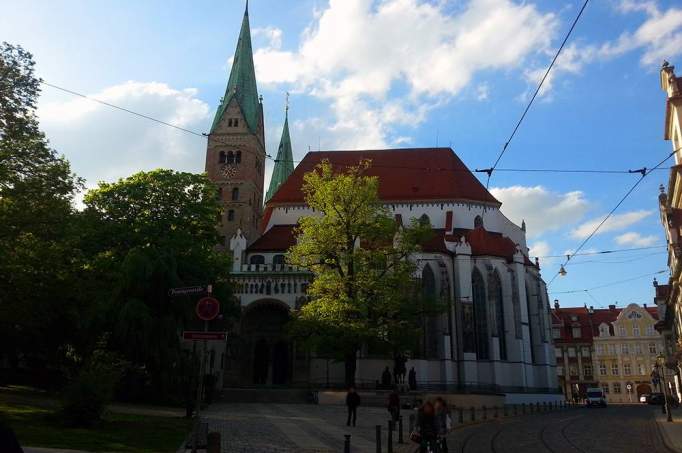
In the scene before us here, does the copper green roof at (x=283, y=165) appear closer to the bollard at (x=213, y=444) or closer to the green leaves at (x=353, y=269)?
the green leaves at (x=353, y=269)

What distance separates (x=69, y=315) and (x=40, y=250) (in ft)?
16.5

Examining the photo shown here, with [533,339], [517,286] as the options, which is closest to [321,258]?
[517,286]

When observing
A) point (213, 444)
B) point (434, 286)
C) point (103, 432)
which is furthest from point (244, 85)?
point (213, 444)

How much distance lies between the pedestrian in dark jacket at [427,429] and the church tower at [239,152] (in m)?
39.1

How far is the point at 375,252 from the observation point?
29438 mm

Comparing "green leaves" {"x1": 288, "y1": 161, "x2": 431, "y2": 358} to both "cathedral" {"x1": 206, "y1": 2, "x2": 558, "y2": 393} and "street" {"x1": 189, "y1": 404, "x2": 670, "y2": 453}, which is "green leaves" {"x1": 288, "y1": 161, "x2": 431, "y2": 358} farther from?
"street" {"x1": 189, "y1": 404, "x2": 670, "y2": 453}

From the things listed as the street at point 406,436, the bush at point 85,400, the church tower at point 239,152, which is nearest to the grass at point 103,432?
the bush at point 85,400

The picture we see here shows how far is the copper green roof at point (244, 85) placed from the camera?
52750 millimetres

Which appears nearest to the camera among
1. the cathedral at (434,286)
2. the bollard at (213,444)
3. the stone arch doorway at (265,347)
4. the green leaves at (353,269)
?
the bollard at (213,444)

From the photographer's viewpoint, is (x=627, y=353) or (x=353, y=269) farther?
(x=627, y=353)

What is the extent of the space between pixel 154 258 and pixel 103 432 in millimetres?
12083

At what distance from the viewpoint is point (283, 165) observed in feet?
221

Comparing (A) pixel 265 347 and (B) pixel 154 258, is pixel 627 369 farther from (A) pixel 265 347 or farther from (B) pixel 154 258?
(B) pixel 154 258

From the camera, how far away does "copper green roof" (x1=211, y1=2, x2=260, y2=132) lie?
52.8m
